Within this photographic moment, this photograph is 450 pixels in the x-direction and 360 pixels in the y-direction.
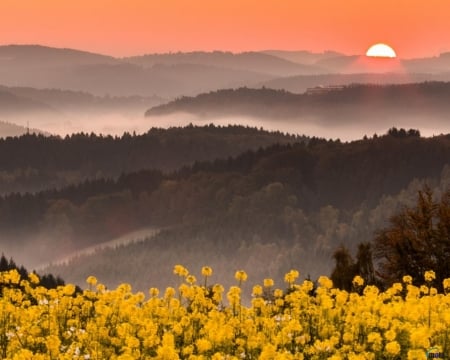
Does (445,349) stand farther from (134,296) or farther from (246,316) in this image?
(134,296)

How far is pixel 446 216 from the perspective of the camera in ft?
131

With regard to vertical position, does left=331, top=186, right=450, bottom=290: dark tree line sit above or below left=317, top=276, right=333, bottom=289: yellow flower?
below

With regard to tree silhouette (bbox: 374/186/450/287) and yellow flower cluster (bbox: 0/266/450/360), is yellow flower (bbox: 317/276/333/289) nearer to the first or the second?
yellow flower cluster (bbox: 0/266/450/360)

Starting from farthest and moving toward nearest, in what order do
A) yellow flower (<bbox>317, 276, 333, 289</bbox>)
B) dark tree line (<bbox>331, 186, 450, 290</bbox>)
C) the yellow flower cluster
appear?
dark tree line (<bbox>331, 186, 450, 290</bbox>) → yellow flower (<bbox>317, 276, 333, 289</bbox>) → the yellow flower cluster

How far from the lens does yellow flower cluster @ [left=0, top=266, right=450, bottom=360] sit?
1530 centimetres

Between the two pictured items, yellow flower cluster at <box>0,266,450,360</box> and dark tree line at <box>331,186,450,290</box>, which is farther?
dark tree line at <box>331,186,450,290</box>

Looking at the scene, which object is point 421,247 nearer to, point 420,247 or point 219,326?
point 420,247

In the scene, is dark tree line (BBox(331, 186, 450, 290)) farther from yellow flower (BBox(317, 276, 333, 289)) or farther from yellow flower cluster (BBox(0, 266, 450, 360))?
yellow flower cluster (BBox(0, 266, 450, 360))

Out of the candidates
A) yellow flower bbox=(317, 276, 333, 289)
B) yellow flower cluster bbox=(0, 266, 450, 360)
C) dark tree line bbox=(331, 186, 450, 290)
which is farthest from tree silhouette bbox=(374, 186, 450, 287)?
yellow flower bbox=(317, 276, 333, 289)

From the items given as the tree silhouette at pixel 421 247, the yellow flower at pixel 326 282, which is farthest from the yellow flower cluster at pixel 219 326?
the tree silhouette at pixel 421 247

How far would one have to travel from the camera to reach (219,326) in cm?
1639

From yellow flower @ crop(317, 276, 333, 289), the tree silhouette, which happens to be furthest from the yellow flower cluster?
the tree silhouette

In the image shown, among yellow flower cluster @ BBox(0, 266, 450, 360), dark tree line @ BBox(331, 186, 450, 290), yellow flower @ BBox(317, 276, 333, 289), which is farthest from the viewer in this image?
dark tree line @ BBox(331, 186, 450, 290)

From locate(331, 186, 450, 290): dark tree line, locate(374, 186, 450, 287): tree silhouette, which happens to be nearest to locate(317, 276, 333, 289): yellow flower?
locate(331, 186, 450, 290): dark tree line
